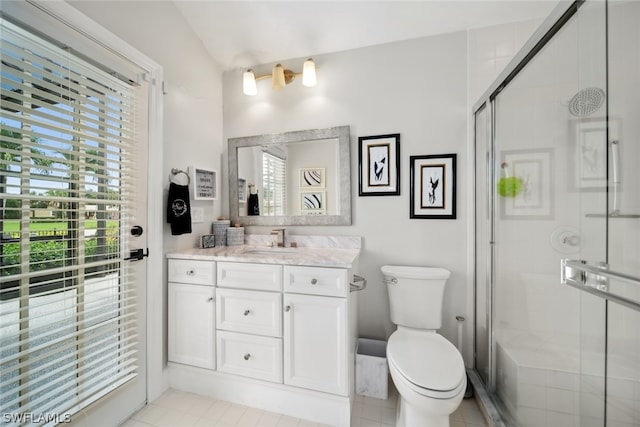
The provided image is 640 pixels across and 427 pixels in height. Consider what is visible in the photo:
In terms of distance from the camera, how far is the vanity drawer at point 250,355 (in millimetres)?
1442

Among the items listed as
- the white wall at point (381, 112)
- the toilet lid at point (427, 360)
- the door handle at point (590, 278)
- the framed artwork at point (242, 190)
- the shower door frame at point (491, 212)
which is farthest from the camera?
the framed artwork at point (242, 190)

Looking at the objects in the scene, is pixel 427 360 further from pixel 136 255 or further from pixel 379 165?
pixel 136 255

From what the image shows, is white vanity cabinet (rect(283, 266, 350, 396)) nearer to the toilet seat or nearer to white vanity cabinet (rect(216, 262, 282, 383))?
white vanity cabinet (rect(216, 262, 282, 383))

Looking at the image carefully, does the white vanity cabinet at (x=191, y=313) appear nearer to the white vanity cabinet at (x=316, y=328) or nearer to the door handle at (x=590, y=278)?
the white vanity cabinet at (x=316, y=328)

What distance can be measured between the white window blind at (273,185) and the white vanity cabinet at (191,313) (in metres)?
0.71

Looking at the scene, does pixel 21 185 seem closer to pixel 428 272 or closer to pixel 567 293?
pixel 428 272

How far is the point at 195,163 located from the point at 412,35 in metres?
1.92

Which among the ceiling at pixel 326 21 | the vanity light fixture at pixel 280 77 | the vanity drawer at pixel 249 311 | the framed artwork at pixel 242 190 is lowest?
the vanity drawer at pixel 249 311

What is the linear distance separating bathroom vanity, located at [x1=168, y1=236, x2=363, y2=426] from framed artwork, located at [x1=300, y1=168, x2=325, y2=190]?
0.69m

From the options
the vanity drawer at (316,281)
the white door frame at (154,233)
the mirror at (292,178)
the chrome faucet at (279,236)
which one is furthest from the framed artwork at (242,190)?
the vanity drawer at (316,281)

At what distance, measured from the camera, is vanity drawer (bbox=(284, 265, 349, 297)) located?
1342 mm

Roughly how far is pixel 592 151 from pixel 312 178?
1532mm

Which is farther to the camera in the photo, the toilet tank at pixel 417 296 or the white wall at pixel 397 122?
the white wall at pixel 397 122

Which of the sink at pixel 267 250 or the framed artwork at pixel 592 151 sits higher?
the framed artwork at pixel 592 151
